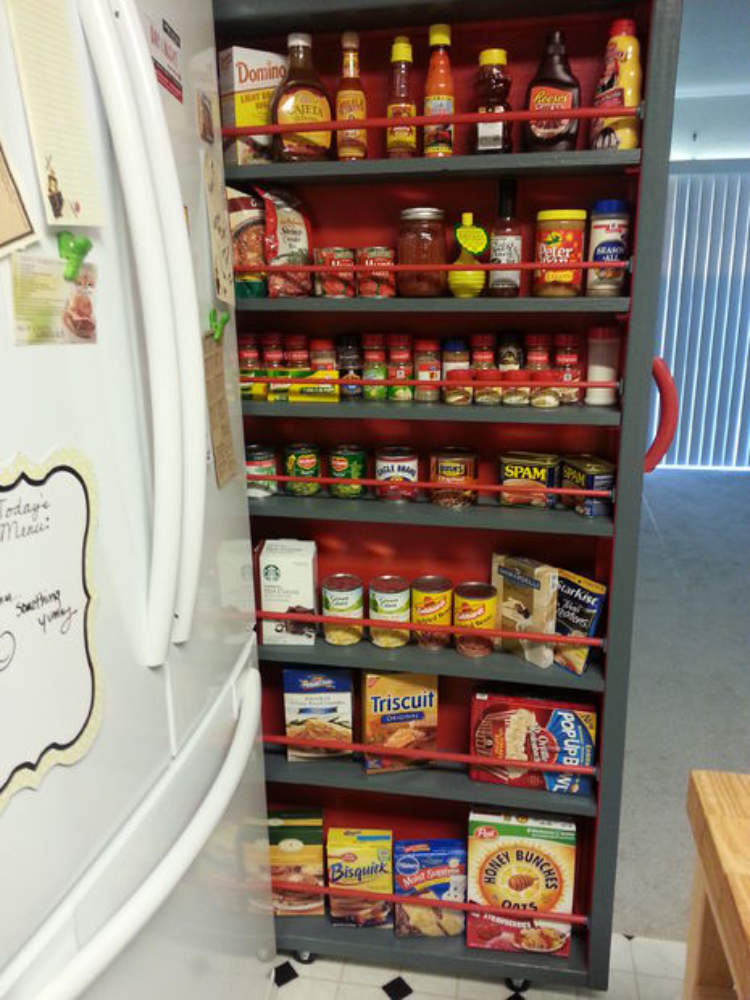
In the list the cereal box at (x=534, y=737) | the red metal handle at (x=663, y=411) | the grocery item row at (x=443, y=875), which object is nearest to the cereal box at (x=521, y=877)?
the grocery item row at (x=443, y=875)

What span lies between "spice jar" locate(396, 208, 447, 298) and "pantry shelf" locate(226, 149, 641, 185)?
0.07 metres

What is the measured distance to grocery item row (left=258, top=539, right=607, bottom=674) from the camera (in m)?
1.46

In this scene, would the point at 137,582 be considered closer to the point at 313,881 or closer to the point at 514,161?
the point at 514,161

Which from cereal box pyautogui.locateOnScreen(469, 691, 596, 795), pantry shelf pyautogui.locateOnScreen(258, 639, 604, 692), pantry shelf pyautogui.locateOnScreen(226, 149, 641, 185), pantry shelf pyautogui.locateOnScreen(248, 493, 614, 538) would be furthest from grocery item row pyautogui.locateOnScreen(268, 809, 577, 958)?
pantry shelf pyautogui.locateOnScreen(226, 149, 641, 185)

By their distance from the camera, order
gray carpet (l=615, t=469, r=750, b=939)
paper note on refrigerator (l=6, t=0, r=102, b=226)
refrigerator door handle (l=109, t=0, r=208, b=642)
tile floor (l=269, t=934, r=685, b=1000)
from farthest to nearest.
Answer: gray carpet (l=615, t=469, r=750, b=939)
tile floor (l=269, t=934, r=685, b=1000)
refrigerator door handle (l=109, t=0, r=208, b=642)
paper note on refrigerator (l=6, t=0, r=102, b=226)

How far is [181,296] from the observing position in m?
0.81

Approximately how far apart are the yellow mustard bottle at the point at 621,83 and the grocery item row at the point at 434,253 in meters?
0.10

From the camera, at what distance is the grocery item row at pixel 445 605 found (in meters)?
1.46

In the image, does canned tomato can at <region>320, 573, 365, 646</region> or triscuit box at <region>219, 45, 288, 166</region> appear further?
canned tomato can at <region>320, 573, 365, 646</region>

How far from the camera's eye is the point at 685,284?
18.6 feet

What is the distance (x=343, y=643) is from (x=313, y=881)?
0.62m

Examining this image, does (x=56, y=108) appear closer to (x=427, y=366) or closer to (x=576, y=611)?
(x=427, y=366)

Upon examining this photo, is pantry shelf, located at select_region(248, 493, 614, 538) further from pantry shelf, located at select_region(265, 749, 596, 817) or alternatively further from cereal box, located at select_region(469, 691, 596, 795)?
pantry shelf, located at select_region(265, 749, 596, 817)

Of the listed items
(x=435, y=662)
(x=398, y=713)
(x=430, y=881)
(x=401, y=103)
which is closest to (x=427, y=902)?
(x=430, y=881)
